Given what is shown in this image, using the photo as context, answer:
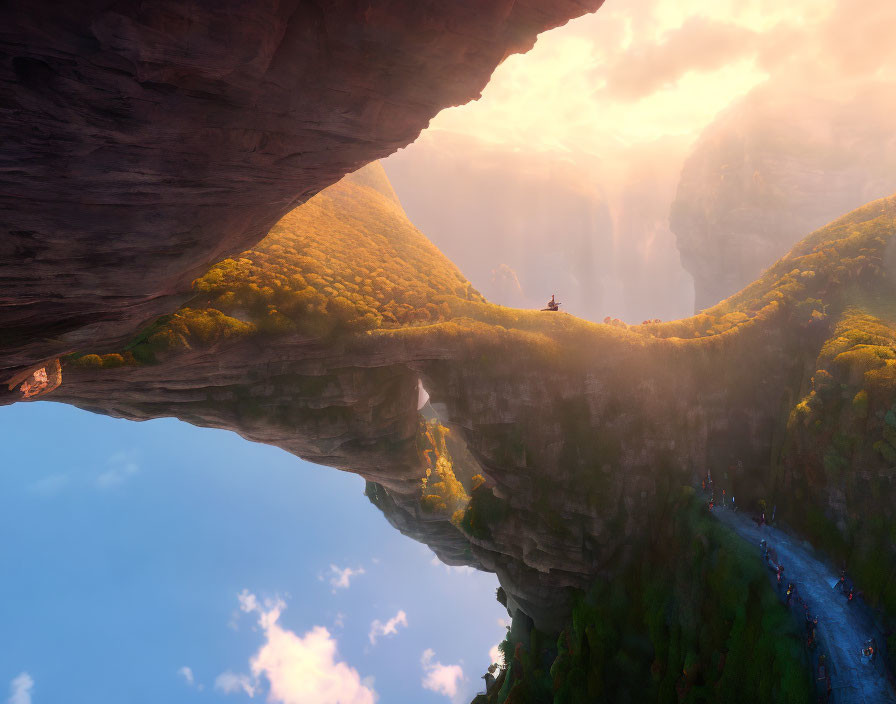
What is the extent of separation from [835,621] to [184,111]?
33.4 metres

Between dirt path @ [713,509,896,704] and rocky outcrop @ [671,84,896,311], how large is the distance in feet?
320

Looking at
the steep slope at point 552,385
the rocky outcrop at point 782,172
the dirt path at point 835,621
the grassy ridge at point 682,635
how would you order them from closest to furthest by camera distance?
1. the dirt path at point 835,621
2. the grassy ridge at point 682,635
3. the steep slope at point 552,385
4. the rocky outcrop at point 782,172

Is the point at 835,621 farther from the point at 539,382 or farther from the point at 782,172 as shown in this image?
the point at 782,172

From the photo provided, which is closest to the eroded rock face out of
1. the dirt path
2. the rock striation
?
the rock striation

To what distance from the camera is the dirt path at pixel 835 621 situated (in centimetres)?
1905

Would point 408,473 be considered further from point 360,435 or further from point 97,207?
point 97,207

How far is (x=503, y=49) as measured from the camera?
14.3m

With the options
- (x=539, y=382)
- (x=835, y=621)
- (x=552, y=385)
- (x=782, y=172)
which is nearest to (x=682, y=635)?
(x=835, y=621)

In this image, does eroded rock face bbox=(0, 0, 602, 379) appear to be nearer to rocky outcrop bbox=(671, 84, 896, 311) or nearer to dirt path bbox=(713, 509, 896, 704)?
dirt path bbox=(713, 509, 896, 704)

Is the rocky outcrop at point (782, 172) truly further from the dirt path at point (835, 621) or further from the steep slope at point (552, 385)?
the dirt path at point (835, 621)

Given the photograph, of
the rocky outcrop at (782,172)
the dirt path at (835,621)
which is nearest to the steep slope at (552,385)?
the dirt path at (835,621)

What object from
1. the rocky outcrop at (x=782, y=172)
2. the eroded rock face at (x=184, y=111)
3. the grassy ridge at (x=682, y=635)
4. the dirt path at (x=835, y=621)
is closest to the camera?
the eroded rock face at (x=184, y=111)

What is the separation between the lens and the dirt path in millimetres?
19047

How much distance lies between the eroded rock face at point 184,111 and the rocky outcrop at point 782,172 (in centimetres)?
11208
